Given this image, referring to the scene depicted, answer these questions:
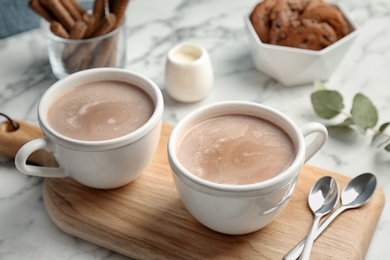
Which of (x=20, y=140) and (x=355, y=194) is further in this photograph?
(x=20, y=140)

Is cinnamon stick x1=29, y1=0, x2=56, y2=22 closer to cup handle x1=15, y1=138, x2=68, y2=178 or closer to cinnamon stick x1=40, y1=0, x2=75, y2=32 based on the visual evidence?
cinnamon stick x1=40, y1=0, x2=75, y2=32

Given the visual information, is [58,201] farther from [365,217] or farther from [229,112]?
[365,217]

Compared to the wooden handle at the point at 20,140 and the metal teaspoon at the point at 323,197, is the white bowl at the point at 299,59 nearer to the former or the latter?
the metal teaspoon at the point at 323,197

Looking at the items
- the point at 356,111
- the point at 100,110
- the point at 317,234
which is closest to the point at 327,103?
the point at 356,111

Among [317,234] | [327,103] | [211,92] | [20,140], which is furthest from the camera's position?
[211,92]

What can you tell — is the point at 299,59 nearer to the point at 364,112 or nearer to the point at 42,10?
the point at 364,112
